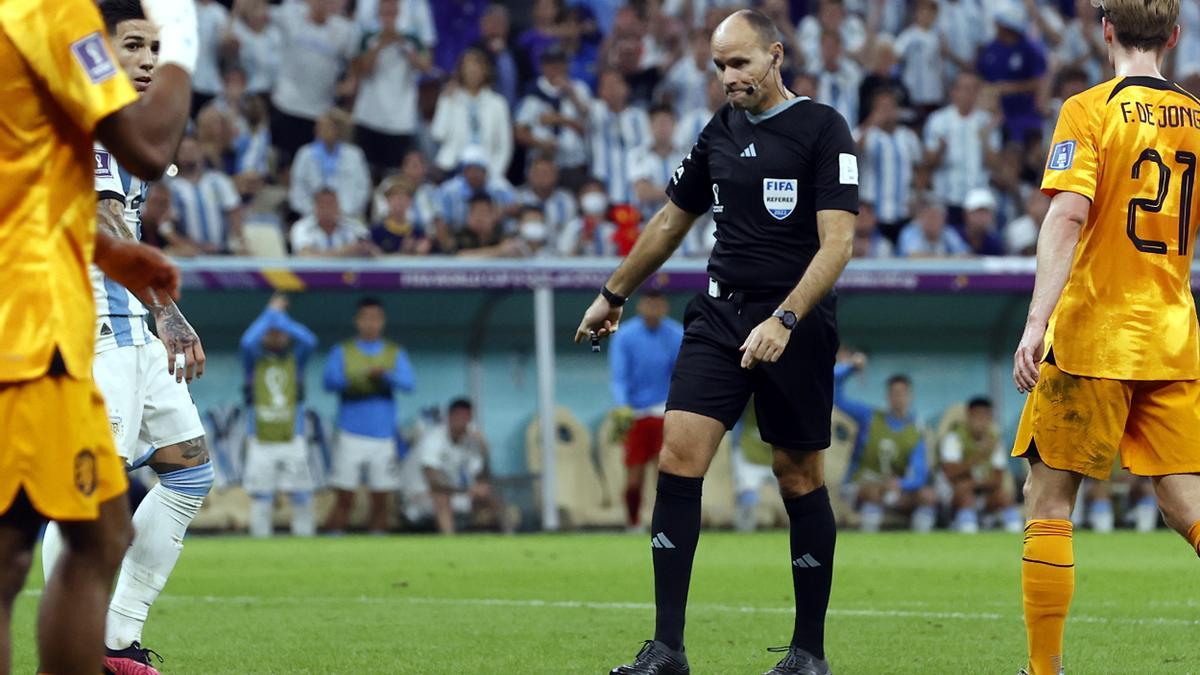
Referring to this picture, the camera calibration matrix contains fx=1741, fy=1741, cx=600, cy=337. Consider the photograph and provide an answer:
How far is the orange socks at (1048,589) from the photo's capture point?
218 inches

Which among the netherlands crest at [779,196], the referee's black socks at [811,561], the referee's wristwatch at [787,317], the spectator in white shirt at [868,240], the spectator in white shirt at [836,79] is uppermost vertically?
the spectator in white shirt at [836,79]

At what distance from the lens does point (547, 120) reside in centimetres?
1820

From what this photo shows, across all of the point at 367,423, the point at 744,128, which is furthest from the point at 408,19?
the point at 744,128

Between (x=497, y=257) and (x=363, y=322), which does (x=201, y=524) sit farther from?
(x=497, y=257)

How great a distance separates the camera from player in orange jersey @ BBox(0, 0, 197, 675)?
3502 millimetres

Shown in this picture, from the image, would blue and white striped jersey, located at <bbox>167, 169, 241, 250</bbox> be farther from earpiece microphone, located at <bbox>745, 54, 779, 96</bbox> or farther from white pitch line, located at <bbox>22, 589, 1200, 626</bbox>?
earpiece microphone, located at <bbox>745, 54, 779, 96</bbox>

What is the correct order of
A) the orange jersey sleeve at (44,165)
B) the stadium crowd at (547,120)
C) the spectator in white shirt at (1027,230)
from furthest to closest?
the spectator in white shirt at (1027,230) → the stadium crowd at (547,120) → the orange jersey sleeve at (44,165)

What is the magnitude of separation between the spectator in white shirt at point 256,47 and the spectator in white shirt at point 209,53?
13 cm

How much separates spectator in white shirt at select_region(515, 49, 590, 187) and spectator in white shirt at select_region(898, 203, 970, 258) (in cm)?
337

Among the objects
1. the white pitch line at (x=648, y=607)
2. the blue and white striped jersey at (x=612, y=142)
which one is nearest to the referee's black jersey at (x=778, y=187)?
the white pitch line at (x=648, y=607)

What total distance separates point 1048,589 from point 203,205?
11.9m

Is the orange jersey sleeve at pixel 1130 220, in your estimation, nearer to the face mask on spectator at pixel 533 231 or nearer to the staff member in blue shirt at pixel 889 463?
the staff member in blue shirt at pixel 889 463

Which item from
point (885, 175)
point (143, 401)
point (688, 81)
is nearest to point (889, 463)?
point (885, 175)

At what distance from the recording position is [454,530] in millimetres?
16203
